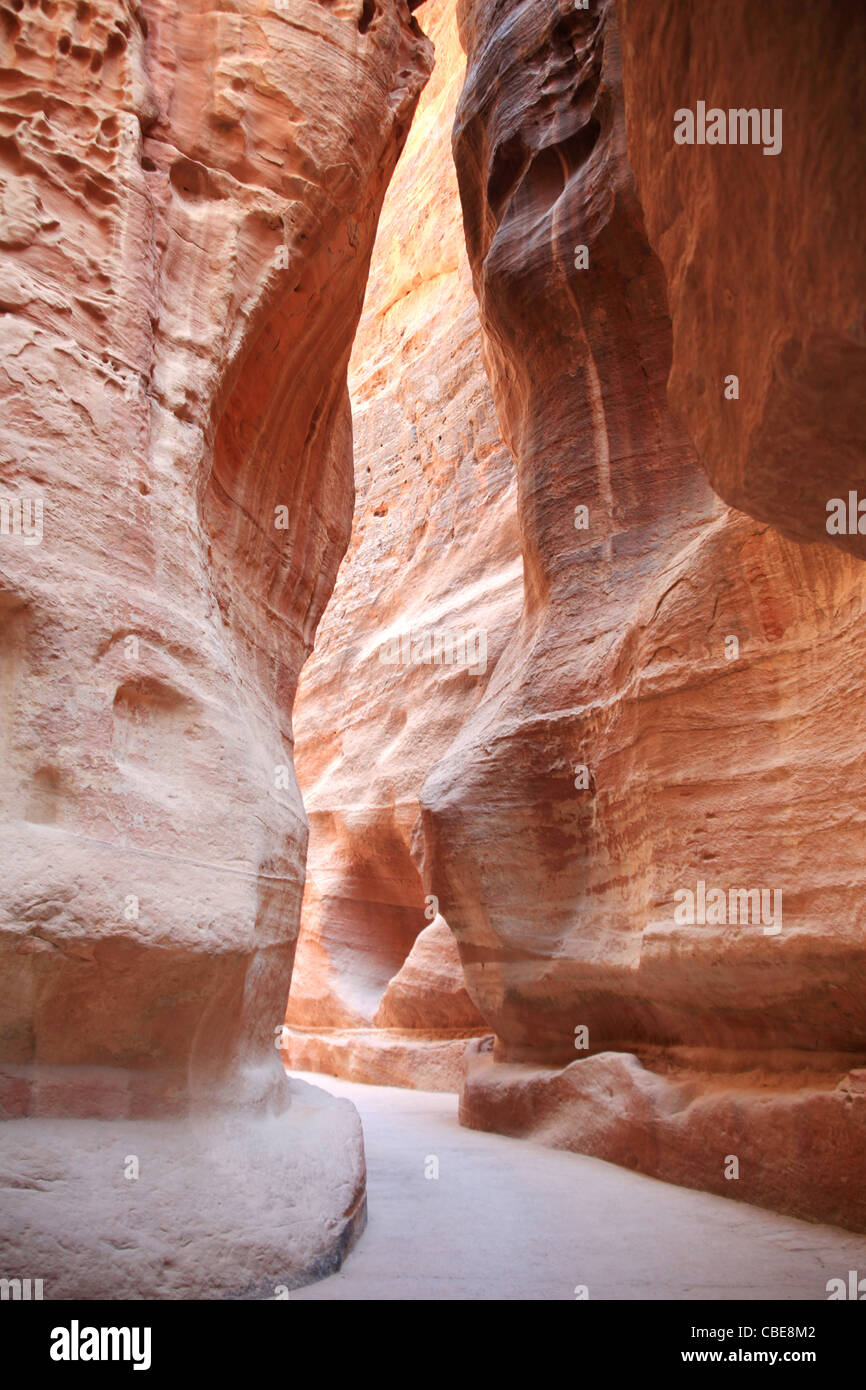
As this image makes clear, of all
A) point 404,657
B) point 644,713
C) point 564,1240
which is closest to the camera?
point 564,1240

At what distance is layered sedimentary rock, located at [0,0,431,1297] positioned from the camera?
3.60 meters

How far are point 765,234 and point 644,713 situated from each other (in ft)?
13.7

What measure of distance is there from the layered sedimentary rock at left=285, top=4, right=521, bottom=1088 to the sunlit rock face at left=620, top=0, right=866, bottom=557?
26.8 ft

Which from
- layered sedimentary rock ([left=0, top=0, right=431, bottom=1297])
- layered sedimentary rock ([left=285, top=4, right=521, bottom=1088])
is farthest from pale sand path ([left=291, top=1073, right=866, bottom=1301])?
layered sedimentary rock ([left=285, top=4, right=521, bottom=1088])

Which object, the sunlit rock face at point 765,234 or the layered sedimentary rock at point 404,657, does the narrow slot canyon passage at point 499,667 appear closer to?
the sunlit rock face at point 765,234

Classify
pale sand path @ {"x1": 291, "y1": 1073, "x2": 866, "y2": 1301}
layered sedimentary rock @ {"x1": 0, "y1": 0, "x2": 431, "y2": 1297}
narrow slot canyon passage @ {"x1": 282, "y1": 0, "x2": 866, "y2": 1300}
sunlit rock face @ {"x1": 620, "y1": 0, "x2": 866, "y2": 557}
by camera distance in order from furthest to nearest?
1. narrow slot canyon passage @ {"x1": 282, "y1": 0, "x2": 866, "y2": 1300}
2. pale sand path @ {"x1": 291, "y1": 1073, "x2": 866, "y2": 1301}
3. layered sedimentary rock @ {"x1": 0, "y1": 0, "x2": 431, "y2": 1297}
4. sunlit rock face @ {"x1": 620, "y1": 0, "x2": 866, "y2": 557}

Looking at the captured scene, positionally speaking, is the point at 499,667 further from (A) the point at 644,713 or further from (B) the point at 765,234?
(B) the point at 765,234

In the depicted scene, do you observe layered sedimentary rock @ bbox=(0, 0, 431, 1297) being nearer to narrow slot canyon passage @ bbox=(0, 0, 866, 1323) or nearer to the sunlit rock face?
narrow slot canyon passage @ bbox=(0, 0, 866, 1323)

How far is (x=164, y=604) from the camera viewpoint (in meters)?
4.60

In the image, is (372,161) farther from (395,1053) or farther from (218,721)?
(395,1053)

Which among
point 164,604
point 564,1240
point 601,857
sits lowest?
point 564,1240

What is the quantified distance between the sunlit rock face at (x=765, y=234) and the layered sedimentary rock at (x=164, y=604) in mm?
2606

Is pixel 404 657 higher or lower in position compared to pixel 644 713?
higher

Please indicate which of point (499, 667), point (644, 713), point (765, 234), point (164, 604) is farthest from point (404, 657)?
point (765, 234)
